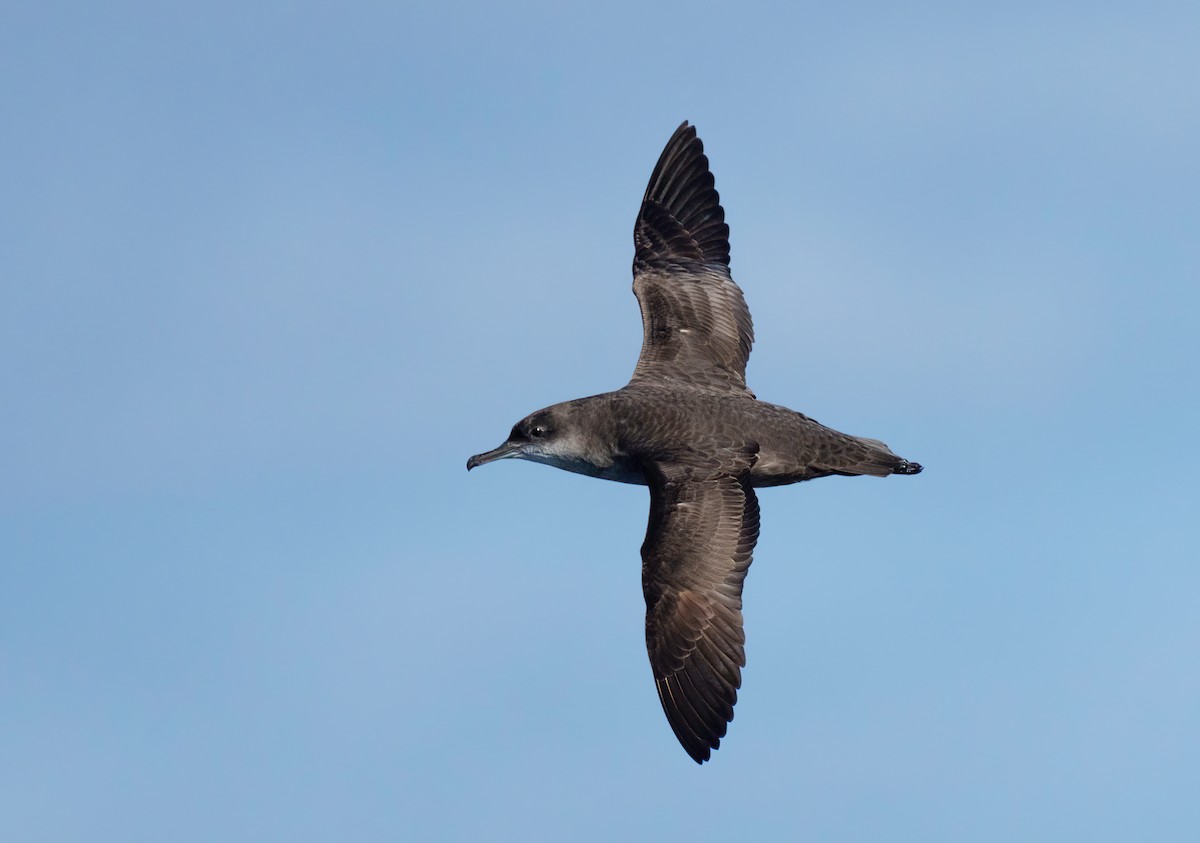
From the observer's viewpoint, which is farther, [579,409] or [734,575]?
[579,409]

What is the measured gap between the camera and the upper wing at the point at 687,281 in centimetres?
1833

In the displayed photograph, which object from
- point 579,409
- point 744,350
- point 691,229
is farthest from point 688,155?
point 579,409

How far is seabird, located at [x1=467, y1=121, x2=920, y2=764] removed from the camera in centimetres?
1557

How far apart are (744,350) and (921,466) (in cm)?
272

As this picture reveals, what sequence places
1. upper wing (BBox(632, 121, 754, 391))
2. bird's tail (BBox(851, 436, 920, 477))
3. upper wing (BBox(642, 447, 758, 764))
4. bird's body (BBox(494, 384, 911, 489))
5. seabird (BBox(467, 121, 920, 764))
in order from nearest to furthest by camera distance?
upper wing (BBox(642, 447, 758, 764)), seabird (BBox(467, 121, 920, 764)), bird's body (BBox(494, 384, 911, 489)), bird's tail (BBox(851, 436, 920, 477)), upper wing (BBox(632, 121, 754, 391))

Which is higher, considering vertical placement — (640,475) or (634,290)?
(634,290)

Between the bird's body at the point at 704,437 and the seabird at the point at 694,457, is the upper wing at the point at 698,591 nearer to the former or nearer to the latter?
the seabird at the point at 694,457

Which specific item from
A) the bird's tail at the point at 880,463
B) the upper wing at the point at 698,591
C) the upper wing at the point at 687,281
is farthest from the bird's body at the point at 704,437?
the upper wing at the point at 687,281

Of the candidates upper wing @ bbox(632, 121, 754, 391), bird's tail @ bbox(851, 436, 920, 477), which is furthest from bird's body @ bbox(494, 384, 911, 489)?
upper wing @ bbox(632, 121, 754, 391)

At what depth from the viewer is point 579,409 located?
56.0ft

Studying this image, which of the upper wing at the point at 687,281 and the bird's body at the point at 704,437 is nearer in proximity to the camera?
the bird's body at the point at 704,437

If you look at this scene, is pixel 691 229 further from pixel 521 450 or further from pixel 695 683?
pixel 695 683

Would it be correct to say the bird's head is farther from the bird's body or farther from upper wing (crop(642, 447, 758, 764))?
upper wing (crop(642, 447, 758, 764))

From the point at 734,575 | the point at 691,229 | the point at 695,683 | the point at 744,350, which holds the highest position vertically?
the point at 691,229
